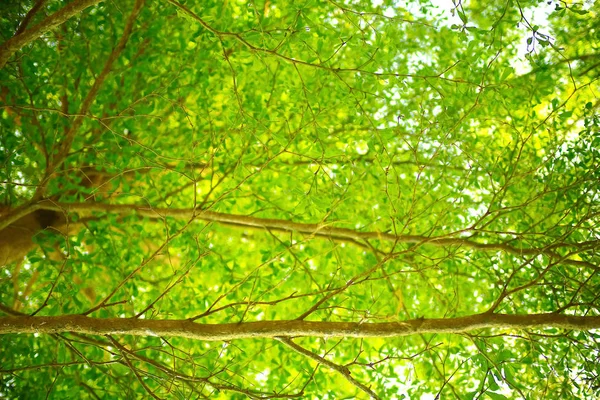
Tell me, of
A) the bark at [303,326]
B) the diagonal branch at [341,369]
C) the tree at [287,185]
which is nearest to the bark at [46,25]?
the tree at [287,185]

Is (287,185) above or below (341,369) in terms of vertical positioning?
above

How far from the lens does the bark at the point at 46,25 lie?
223 cm

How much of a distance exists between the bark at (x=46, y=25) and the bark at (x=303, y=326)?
132 cm

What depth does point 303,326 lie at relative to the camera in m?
2.25

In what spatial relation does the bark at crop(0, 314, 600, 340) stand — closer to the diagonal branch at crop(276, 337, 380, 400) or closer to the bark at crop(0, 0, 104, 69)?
the diagonal branch at crop(276, 337, 380, 400)

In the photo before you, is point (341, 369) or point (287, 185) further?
point (287, 185)

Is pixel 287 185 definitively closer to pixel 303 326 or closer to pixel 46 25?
pixel 303 326

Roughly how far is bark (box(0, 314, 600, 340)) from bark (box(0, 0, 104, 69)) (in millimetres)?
1316

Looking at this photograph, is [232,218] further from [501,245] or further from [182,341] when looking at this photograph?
[501,245]

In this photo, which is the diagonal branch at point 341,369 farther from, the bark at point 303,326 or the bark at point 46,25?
the bark at point 46,25

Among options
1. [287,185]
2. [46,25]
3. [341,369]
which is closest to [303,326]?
[341,369]

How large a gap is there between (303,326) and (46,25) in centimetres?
185

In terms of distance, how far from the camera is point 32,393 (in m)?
3.79

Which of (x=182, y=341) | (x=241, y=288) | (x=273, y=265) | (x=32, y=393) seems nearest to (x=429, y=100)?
(x=273, y=265)
